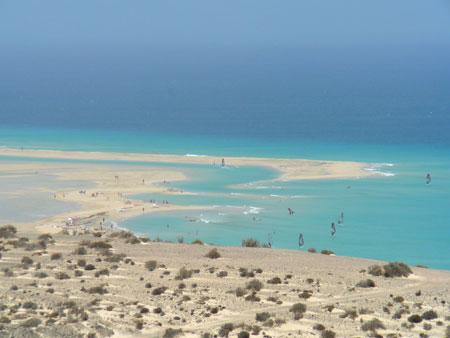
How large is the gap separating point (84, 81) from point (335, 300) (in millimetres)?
137421

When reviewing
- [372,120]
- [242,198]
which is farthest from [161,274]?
[372,120]

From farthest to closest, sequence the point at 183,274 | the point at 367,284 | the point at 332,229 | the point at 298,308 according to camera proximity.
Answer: the point at 332,229, the point at 183,274, the point at 367,284, the point at 298,308

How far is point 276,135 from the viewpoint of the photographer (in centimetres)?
8825

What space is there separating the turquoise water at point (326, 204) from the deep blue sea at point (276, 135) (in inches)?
2.7

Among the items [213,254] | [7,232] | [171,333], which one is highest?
[7,232]

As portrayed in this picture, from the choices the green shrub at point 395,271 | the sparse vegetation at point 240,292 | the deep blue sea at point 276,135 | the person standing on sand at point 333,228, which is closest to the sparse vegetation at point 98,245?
the sparse vegetation at point 240,292

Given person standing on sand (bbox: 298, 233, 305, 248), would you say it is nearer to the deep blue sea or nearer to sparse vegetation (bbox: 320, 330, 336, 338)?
the deep blue sea

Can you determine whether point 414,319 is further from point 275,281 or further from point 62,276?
point 62,276

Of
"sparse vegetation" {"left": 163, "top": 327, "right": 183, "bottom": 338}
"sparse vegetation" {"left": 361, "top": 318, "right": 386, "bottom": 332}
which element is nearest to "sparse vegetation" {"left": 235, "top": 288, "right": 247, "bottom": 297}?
"sparse vegetation" {"left": 163, "top": 327, "right": 183, "bottom": 338}

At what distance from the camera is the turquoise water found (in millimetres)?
46406

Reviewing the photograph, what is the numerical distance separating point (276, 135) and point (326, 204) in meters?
33.5

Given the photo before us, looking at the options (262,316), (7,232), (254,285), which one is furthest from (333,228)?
(262,316)

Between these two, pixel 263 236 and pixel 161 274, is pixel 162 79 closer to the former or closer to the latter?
pixel 263 236

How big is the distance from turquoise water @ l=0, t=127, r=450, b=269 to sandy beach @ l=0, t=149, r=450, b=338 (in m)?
12.6
